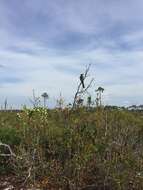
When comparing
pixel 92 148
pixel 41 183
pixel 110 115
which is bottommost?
pixel 41 183

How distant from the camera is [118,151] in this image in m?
11.2

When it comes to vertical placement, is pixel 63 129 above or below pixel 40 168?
above

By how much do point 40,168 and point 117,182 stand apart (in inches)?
70.4

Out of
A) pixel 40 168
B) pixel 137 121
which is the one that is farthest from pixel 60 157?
pixel 137 121

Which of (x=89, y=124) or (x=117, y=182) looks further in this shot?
(x=89, y=124)

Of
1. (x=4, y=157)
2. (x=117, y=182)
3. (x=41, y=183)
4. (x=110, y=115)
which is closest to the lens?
(x=117, y=182)

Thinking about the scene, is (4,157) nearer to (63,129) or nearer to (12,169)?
(12,169)

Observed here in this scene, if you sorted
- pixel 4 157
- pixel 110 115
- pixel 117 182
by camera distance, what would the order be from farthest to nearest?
pixel 110 115, pixel 4 157, pixel 117 182

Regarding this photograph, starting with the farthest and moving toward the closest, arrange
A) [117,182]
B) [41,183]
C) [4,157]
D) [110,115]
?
[110,115] → [4,157] → [41,183] → [117,182]

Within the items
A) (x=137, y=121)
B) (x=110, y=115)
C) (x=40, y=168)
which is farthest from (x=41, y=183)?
(x=137, y=121)

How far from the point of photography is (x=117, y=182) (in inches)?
405

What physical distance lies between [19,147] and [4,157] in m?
0.55

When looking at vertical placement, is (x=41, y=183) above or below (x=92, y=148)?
below

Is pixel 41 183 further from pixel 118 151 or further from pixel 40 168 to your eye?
pixel 118 151
